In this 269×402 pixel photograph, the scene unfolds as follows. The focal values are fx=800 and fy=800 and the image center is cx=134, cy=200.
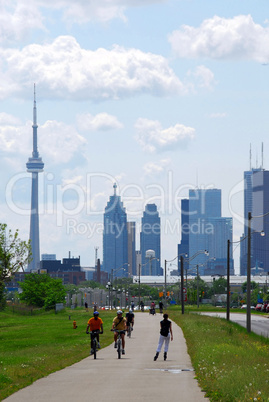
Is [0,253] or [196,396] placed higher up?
[0,253]

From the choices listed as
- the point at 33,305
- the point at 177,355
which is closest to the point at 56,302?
the point at 33,305

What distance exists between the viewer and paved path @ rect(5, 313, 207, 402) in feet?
61.0

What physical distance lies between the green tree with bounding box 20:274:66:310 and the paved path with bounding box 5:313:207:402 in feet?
298

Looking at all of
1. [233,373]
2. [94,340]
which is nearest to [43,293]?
[94,340]

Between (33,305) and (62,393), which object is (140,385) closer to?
(62,393)

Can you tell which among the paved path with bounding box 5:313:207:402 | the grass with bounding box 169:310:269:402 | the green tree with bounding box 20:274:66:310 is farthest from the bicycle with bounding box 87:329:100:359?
the green tree with bounding box 20:274:66:310

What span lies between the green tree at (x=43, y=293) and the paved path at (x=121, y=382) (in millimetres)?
90736

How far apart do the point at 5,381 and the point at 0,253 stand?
40.8 m

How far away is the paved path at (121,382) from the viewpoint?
1859 centimetres

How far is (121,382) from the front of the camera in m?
21.8

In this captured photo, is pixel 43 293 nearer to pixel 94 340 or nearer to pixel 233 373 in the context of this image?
pixel 94 340

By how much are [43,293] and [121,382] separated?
10581 cm

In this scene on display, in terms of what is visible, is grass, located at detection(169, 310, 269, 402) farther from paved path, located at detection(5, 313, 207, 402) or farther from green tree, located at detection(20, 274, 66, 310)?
green tree, located at detection(20, 274, 66, 310)

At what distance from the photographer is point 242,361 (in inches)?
965
